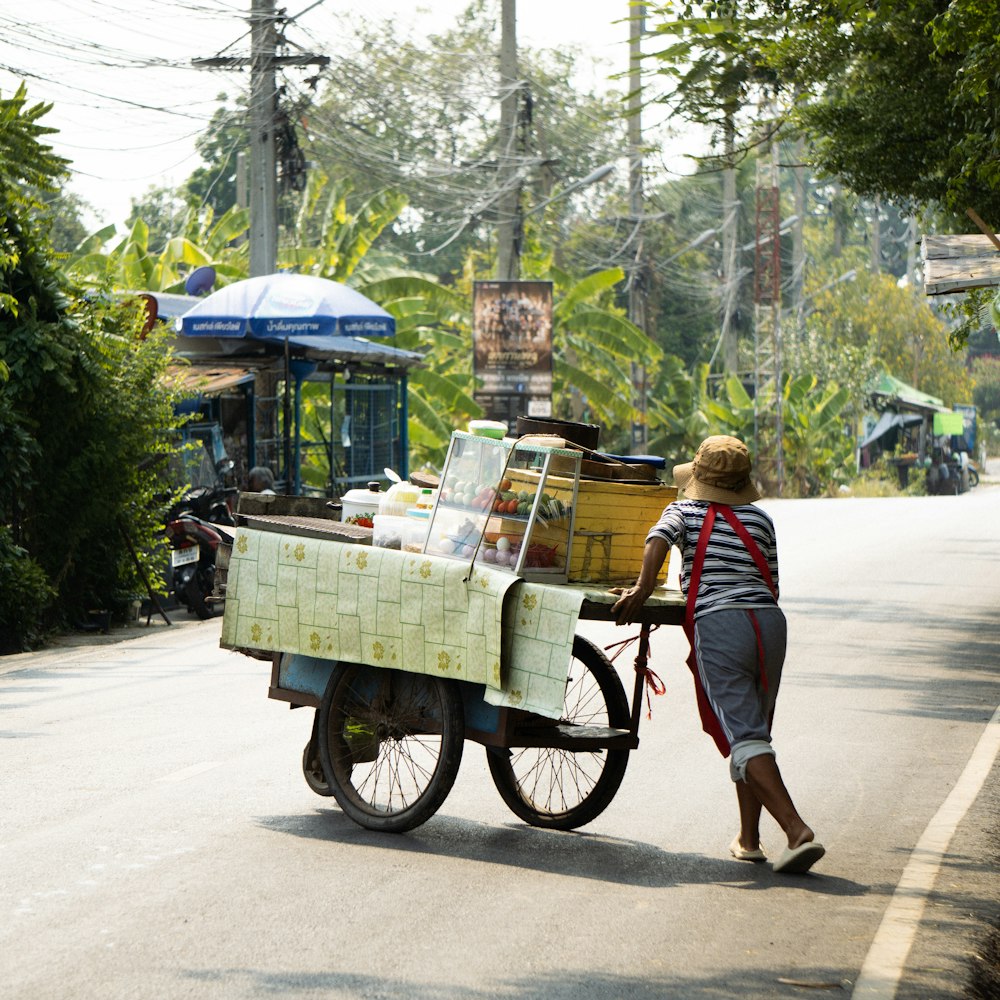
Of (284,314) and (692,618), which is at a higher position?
(284,314)

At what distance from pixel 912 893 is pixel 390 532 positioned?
8.57 ft

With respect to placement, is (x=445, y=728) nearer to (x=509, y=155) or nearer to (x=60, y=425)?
(x=60, y=425)

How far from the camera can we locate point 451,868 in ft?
21.1

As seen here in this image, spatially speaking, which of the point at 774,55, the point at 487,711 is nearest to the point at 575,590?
the point at 487,711

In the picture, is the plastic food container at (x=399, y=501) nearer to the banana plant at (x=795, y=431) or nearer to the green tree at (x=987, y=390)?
the banana plant at (x=795, y=431)

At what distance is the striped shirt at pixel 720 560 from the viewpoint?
255 inches

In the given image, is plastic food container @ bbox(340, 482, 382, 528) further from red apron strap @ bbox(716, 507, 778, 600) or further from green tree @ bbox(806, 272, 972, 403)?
green tree @ bbox(806, 272, 972, 403)

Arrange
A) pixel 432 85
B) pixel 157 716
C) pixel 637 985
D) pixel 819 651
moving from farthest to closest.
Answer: pixel 432 85, pixel 819 651, pixel 157 716, pixel 637 985

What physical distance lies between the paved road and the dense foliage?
Result: 2912 mm

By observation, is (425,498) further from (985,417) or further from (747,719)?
(985,417)

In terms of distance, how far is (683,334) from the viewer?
194 ft

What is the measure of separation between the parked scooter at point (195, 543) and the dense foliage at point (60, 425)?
1.07 feet

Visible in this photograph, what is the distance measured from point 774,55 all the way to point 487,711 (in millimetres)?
8604

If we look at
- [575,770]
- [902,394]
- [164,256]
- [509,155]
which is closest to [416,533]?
[575,770]
